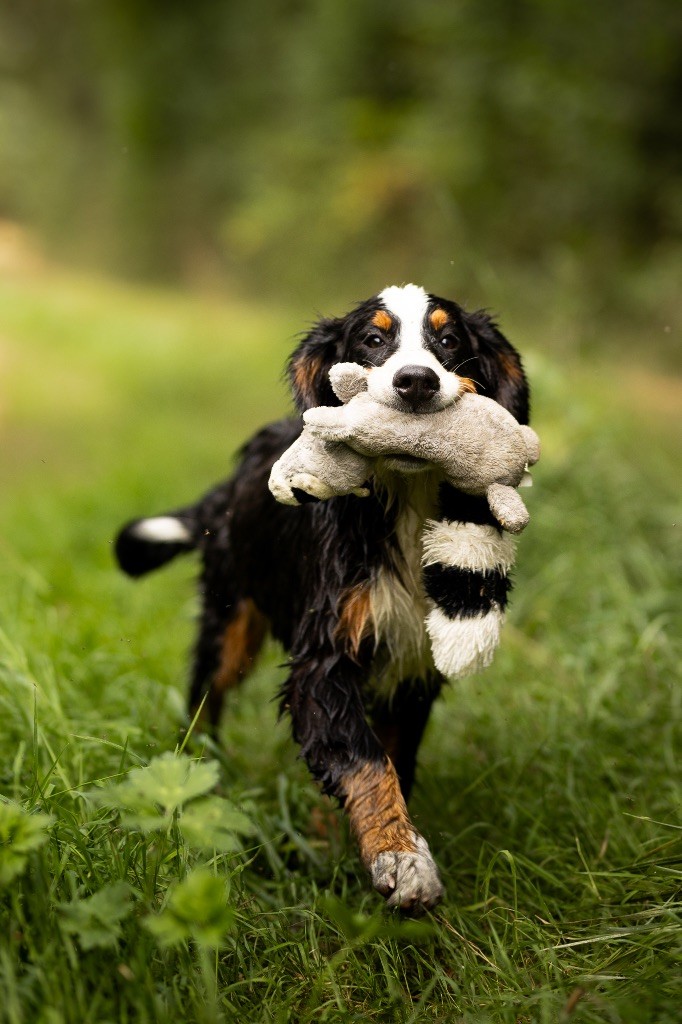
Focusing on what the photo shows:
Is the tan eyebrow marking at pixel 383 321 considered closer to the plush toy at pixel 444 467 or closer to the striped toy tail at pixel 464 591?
the plush toy at pixel 444 467

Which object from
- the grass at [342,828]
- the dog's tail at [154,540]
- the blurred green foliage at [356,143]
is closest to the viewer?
the grass at [342,828]

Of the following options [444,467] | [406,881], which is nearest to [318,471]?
[444,467]

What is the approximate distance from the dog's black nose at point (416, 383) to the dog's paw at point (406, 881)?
3.31ft

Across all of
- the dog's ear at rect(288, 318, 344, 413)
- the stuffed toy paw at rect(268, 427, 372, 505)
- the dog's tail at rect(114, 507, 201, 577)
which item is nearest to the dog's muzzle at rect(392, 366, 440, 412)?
the stuffed toy paw at rect(268, 427, 372, 505)

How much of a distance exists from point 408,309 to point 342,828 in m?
1.40

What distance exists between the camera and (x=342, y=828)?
2754 millimetres

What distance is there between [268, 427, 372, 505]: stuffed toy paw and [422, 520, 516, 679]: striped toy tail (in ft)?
0.77

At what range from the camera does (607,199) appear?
9.18 m

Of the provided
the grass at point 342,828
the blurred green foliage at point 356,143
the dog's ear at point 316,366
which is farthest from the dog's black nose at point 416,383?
the blurred green foliage at point 356,143

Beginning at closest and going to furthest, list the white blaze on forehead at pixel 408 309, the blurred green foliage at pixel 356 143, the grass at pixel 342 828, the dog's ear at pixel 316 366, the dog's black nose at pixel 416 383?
the grass at pixel 342 828, the dog's black nose at pixel 416 383, the white blaze on forehead at pixel 408 309, the dog's ear at pixel 316 366, the blurred green foliage at pixel 356 143

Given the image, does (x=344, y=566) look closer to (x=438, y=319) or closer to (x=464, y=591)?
(x=464, y=591)

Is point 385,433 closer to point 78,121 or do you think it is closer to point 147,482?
point 147,482

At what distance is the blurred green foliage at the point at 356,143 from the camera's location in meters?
8.67

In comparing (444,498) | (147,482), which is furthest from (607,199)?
(444,498)
